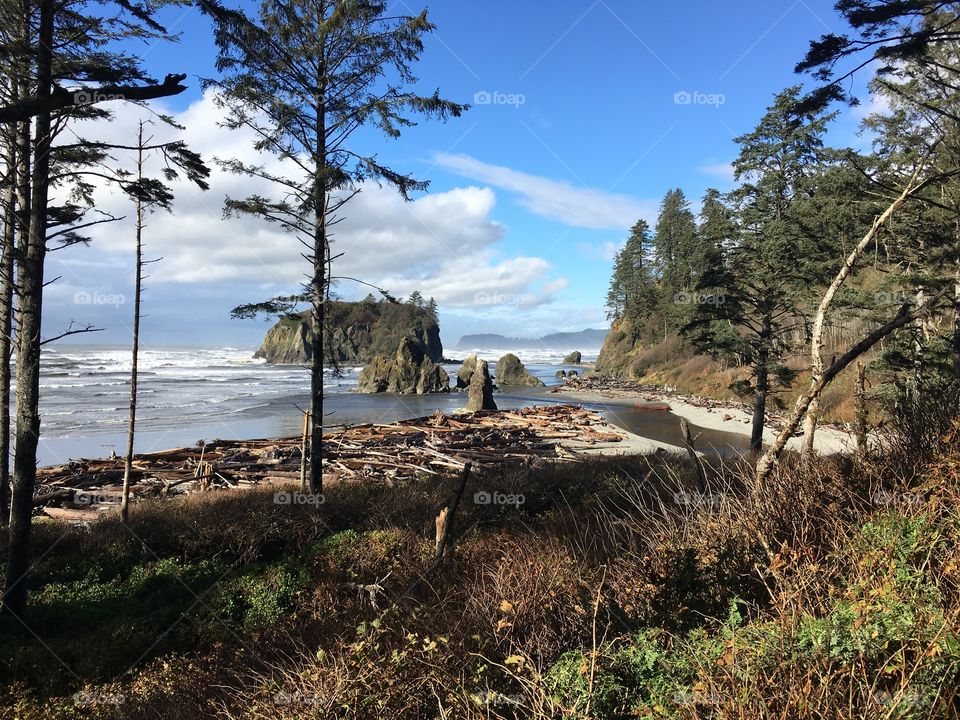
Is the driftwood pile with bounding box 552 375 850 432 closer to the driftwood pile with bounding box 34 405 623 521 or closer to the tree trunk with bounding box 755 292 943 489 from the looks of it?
the driftwood pile with bounding box 34 405 623 521

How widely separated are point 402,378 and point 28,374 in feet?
168


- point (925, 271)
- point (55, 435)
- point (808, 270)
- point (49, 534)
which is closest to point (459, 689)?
point (49, 534)

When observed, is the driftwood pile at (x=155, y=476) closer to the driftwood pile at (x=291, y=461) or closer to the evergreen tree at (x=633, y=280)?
the driftwood pile at (x=291, y=461)

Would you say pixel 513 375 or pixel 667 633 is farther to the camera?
pixel 513 375

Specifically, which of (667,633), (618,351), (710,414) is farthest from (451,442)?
(618,351)

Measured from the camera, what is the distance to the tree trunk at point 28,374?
7285mm

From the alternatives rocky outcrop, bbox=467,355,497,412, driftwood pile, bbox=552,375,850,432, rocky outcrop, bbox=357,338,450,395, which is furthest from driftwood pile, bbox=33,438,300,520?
rocky outcrop, bbox=357,338,450,395

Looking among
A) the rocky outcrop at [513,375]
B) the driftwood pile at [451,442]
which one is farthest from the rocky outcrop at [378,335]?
the driftwood pile at [451,442]

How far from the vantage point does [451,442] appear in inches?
922

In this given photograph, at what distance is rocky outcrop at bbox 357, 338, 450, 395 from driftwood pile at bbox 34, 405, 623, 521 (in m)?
28.8

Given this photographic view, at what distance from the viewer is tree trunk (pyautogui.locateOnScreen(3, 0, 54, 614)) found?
23.9 ft

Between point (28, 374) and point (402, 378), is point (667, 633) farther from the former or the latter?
point (402, 378)

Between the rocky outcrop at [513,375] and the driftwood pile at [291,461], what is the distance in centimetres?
3782

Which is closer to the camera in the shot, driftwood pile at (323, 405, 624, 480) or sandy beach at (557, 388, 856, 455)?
driftwood pile at (323, 405, 624, 480)
